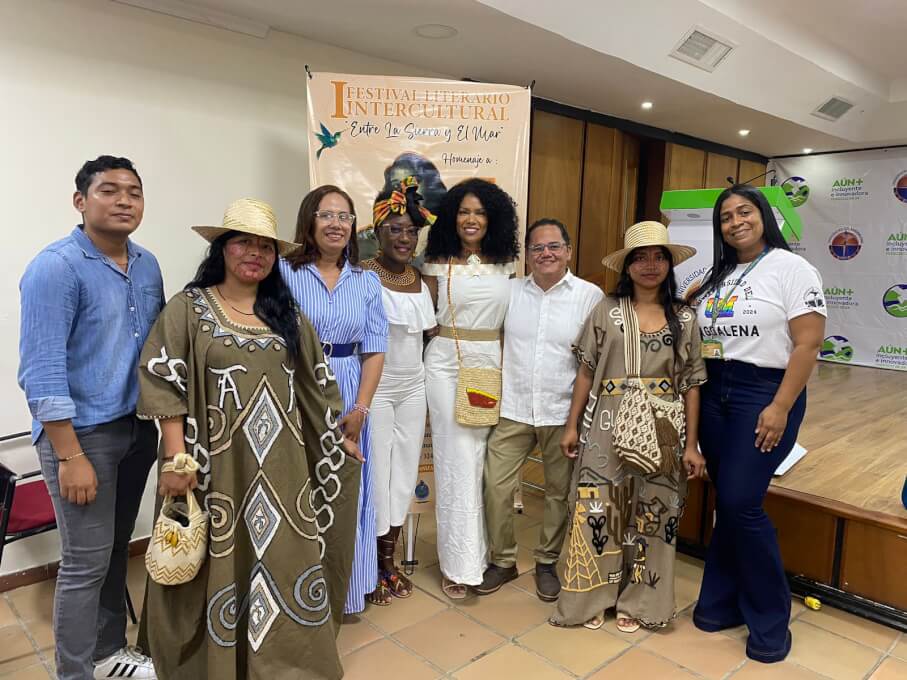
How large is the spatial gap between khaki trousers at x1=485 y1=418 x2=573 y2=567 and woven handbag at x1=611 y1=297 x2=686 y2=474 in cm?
38

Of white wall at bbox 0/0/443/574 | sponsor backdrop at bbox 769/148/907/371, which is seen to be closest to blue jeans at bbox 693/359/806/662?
white wall at bbox 0/0/443/574

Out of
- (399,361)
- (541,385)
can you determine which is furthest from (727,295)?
(399,361)

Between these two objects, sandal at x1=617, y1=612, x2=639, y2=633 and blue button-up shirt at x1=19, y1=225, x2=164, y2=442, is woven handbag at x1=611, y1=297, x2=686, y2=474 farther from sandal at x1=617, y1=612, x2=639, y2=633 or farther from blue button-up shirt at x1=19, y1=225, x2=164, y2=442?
blue button-up shirt at x1=19, y1=225, x2=164, y2=442

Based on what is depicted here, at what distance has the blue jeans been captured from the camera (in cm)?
229

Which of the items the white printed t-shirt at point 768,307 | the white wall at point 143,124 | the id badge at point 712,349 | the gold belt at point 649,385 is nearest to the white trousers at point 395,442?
the gold belt at point 649,385

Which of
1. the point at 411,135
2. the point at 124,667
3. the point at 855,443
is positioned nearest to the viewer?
the point at 124,667

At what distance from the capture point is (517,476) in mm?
2836

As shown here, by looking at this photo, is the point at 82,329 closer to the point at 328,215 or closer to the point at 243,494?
the point at 243,494

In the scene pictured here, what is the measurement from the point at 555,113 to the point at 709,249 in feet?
5.96

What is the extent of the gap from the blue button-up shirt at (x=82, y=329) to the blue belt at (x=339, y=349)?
574mm

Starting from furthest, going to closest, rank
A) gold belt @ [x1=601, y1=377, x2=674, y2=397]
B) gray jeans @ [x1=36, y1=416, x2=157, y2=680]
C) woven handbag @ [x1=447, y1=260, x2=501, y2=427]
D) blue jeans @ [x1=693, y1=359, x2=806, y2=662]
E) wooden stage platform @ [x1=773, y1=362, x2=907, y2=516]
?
wooden stage platform @ [x1=773, y1=362, x2=907, y2=516] → woven handbag @ [x1=447, y1=260, x2=501, y2=427] → gold belt @ [x1=601, y1=377, x2=674, y2=397] → blue jeans @ [x1=693, y1=359, x2=806, y2=662] → gray jeans @ [x1=36, y1=416, x2=157, y2=680]

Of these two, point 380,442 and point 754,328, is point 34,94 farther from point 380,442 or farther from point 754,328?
point 754,328

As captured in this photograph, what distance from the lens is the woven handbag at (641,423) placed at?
232 centimetres

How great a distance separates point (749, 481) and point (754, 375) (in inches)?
14.9
